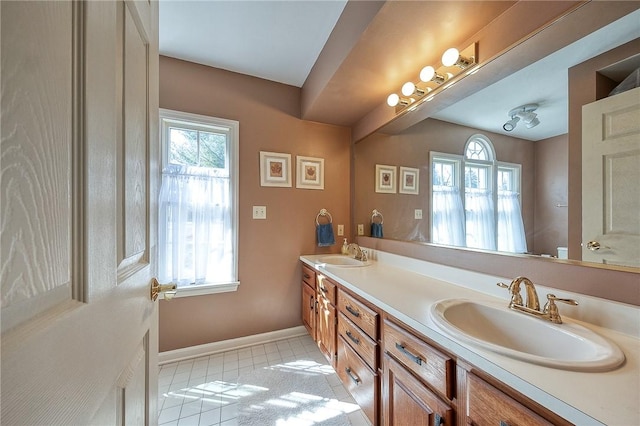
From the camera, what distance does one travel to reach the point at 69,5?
0.33m

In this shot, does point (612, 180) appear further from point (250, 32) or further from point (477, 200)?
point (250, 32)

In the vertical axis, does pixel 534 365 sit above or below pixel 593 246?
below

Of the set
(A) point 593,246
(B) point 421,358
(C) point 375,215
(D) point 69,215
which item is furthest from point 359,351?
(D) point 69,215

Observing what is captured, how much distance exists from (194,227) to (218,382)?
1.16 m

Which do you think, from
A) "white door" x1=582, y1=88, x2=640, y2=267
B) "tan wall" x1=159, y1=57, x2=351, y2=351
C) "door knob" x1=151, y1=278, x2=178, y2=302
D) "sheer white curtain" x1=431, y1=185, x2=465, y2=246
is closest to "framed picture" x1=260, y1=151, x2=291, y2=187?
"tan wall" x1=159, y1=57, x2=351, y2=351

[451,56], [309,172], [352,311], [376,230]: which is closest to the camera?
[451,56]

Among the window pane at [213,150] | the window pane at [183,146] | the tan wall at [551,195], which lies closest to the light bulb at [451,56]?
the tan wall at [551,195]

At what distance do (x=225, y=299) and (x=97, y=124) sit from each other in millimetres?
1977

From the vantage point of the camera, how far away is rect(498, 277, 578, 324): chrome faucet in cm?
81

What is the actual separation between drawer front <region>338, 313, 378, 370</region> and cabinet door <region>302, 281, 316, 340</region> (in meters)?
0.52

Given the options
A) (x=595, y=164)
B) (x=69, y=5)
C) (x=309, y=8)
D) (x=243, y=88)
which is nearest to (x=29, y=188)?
(x=69, y=5)

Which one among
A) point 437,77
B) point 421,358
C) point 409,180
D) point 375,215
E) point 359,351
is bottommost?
point 359,351

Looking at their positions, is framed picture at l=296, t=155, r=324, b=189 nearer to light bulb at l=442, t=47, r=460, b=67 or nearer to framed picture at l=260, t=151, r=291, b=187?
framed picture at l=260, t=151, r=291, b=187

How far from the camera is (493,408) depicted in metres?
0.62
